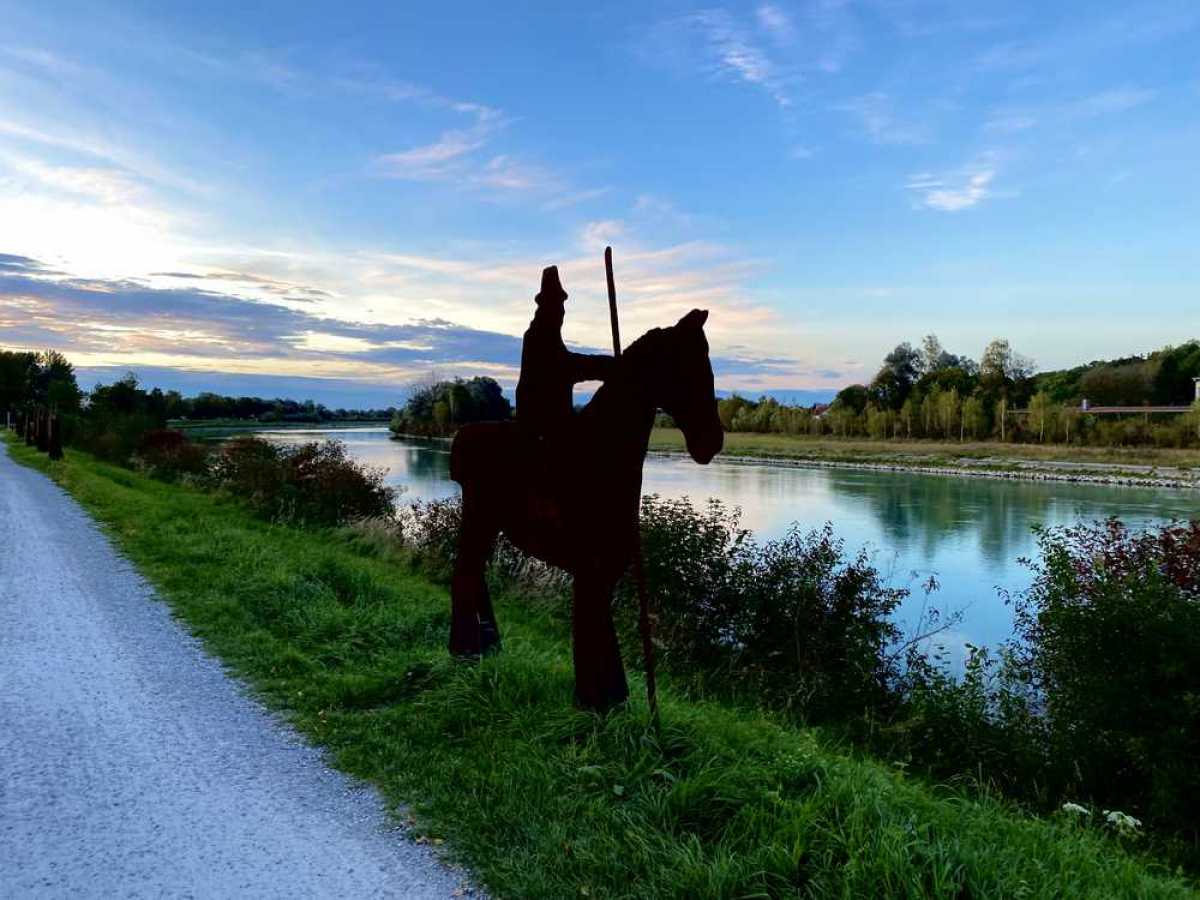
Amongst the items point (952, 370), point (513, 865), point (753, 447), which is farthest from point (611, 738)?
point (952, 370)

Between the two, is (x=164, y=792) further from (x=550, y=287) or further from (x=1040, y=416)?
(x=1040, y=416)

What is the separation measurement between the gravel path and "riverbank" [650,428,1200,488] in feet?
118

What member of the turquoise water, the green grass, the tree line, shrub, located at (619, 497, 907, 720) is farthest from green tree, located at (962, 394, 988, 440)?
the green grass

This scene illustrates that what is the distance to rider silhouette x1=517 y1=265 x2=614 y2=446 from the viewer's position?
14.5ft

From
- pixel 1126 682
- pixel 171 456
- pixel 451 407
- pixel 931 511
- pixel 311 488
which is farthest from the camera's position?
pixel 451 407

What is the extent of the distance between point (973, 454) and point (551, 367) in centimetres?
4767

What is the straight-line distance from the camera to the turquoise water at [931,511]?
40.9 feet

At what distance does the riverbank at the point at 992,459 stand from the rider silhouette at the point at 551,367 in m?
34.8

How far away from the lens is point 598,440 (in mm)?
4367

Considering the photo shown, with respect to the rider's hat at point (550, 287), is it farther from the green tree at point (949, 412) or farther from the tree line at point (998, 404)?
the green tree at point (949, 412)

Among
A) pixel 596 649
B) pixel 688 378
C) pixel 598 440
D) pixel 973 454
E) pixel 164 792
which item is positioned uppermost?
pixel 688 378

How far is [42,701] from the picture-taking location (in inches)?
201

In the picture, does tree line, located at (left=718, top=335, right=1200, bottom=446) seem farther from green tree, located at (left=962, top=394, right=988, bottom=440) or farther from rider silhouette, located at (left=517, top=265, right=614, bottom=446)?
rider silhouette, located at (left=517, top=265, right=614, bottom=446)

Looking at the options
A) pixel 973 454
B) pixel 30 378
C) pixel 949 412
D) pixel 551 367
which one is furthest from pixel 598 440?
pixel 30 378
